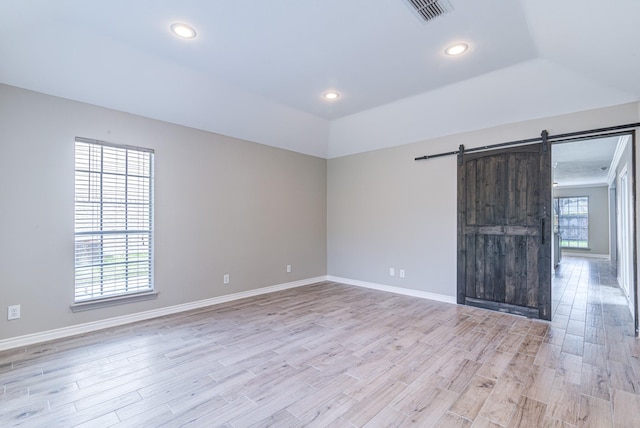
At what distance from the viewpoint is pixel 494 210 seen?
13.7ft

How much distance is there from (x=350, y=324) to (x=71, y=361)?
274 cm

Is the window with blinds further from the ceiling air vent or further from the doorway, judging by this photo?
the doorway

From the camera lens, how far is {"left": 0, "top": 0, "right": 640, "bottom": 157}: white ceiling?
2.36 metres

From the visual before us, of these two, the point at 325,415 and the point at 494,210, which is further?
the point at 494,210

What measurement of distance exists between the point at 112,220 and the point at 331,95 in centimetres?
315

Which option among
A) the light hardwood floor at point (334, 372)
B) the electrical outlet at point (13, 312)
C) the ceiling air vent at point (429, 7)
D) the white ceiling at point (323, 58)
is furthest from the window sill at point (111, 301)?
the ceiling air vent at point (429, 7)

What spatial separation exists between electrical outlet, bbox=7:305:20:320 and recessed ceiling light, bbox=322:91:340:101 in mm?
4096

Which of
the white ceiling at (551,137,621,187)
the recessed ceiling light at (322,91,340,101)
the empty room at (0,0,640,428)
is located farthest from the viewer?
the white ceiling at (551,137,621,187)

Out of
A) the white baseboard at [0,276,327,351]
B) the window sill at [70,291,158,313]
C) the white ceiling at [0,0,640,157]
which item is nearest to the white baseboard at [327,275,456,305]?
the white baseboard at [0,276,327,351]

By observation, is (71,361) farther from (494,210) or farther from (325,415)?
(494,210)

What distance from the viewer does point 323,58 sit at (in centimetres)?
311

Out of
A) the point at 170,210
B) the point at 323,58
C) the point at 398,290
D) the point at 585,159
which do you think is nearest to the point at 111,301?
the point at 170,210

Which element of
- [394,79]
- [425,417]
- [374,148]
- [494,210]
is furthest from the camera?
[374,148]

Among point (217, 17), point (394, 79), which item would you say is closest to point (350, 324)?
point (394, 79)
